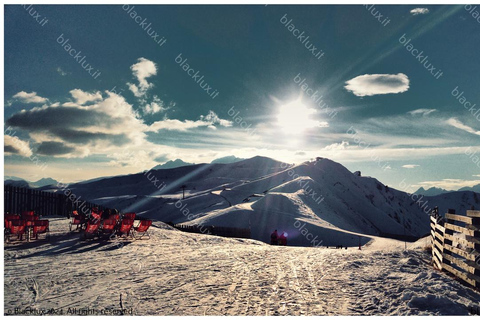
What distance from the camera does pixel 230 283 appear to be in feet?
26.0

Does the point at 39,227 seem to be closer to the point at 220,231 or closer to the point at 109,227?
the point at 109,227

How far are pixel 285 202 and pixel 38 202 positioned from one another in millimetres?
30499

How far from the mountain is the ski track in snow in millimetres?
25177

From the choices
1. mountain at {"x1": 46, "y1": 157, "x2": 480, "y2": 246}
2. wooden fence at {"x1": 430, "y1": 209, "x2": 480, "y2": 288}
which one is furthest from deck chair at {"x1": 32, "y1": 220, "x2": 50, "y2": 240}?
mountain at {"x1": 46, "y1": 157, "x2": 480, "y2": 246}

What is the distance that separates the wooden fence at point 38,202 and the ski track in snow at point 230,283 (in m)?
10.1

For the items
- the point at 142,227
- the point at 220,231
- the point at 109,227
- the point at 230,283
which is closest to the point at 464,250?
the point at 230,283

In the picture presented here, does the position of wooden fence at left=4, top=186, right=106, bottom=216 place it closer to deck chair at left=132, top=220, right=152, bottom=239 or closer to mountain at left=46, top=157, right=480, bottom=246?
deck chair at left=132, top=220, right=152, bottom=239

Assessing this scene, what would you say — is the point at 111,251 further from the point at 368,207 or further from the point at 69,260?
the point at 368,207

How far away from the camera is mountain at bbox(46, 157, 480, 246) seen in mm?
38688

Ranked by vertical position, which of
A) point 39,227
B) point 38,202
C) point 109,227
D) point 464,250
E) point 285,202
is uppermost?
point 38,202

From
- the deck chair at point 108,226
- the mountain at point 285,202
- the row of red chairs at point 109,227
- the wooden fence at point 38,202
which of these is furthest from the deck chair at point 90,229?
the mountain at point 285,202

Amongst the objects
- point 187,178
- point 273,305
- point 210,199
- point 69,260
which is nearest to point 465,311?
point 273,305

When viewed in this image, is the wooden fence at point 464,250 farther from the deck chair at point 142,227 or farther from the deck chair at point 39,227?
the deck chair at point 39,227

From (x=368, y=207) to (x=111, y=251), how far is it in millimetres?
88442
